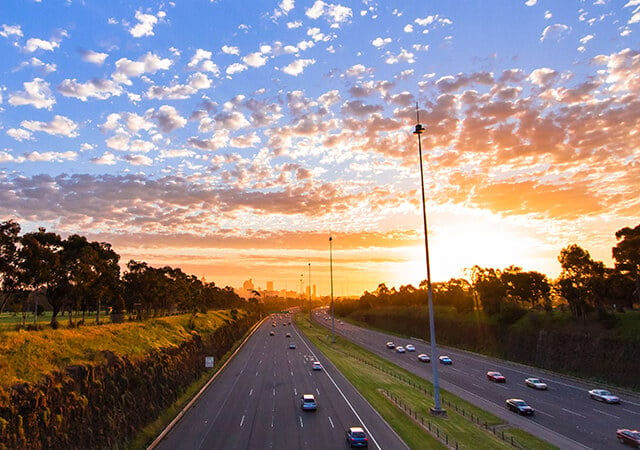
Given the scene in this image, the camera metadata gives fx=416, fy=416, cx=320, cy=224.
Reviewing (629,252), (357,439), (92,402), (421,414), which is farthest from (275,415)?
(629,252)

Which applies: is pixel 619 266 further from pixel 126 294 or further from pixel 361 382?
pixel 126 294

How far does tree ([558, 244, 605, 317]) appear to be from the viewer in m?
71.0

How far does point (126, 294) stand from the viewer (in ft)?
270

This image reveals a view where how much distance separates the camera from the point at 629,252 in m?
64.8

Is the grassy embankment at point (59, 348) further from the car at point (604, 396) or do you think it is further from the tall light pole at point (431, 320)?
the car at point (604, 396)

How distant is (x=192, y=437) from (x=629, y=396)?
4854cm

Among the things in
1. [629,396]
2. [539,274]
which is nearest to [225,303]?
[539,274]

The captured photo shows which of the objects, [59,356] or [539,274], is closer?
[59,356]

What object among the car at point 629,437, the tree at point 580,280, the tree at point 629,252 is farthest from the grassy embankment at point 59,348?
the tree at point 629,252

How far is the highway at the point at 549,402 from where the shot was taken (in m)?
33.0

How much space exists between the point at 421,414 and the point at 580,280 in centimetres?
5438

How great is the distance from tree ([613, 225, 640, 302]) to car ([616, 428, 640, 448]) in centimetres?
4327

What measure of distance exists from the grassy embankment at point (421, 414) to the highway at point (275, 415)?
129 cm

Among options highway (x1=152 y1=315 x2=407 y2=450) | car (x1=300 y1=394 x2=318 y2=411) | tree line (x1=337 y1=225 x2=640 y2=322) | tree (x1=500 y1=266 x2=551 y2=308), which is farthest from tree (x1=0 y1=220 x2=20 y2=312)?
tree (x1=500 y1=266 x2=551 y2=308)
